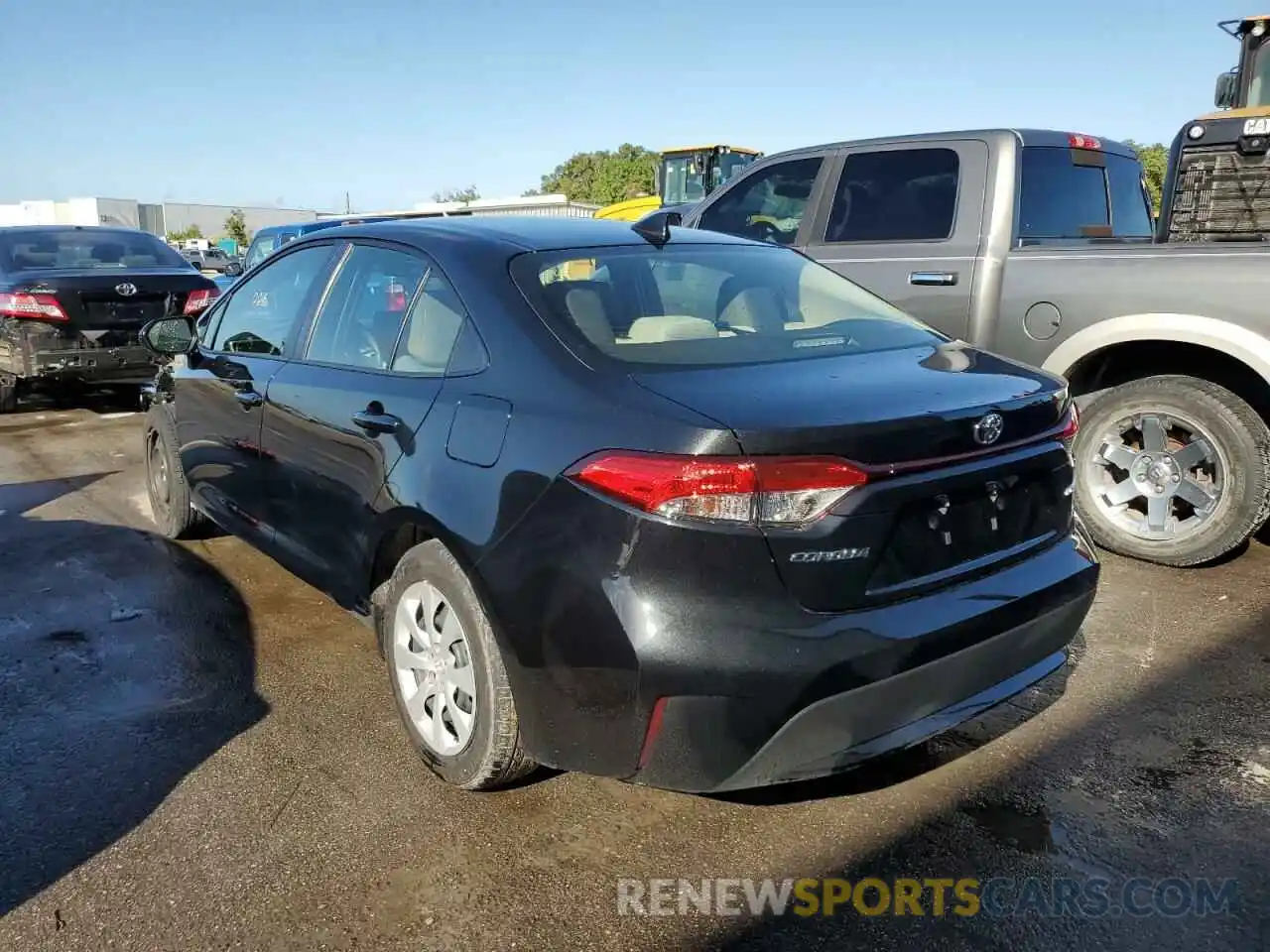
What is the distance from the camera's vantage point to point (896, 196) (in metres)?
5.45

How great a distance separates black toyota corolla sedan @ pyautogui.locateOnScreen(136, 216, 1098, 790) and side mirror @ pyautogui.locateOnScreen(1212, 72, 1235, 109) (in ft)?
16.2

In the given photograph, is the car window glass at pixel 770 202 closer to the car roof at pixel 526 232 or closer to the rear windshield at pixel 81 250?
the car roof at pixel 526 232

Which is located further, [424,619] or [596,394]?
[424,619]

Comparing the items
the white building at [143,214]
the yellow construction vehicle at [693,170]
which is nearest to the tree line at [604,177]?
the white building at [143,214]

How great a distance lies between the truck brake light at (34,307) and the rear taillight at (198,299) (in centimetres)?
97

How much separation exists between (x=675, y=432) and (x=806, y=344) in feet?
2.71

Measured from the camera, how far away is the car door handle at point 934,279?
16.4 ft

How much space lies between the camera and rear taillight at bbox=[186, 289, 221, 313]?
28.2 ft

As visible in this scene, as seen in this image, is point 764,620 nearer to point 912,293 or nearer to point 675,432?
point 675,432

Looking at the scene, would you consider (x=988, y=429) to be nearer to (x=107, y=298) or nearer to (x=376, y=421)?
(x=376, y=421)

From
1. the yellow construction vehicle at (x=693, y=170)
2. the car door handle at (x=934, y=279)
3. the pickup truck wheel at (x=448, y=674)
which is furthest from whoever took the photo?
the yellow construction vehicle at (x=693, y=170)

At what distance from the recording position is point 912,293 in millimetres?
5148

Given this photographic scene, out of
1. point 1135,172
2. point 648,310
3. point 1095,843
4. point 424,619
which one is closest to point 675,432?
point 648,310

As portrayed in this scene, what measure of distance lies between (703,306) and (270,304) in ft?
6.54
